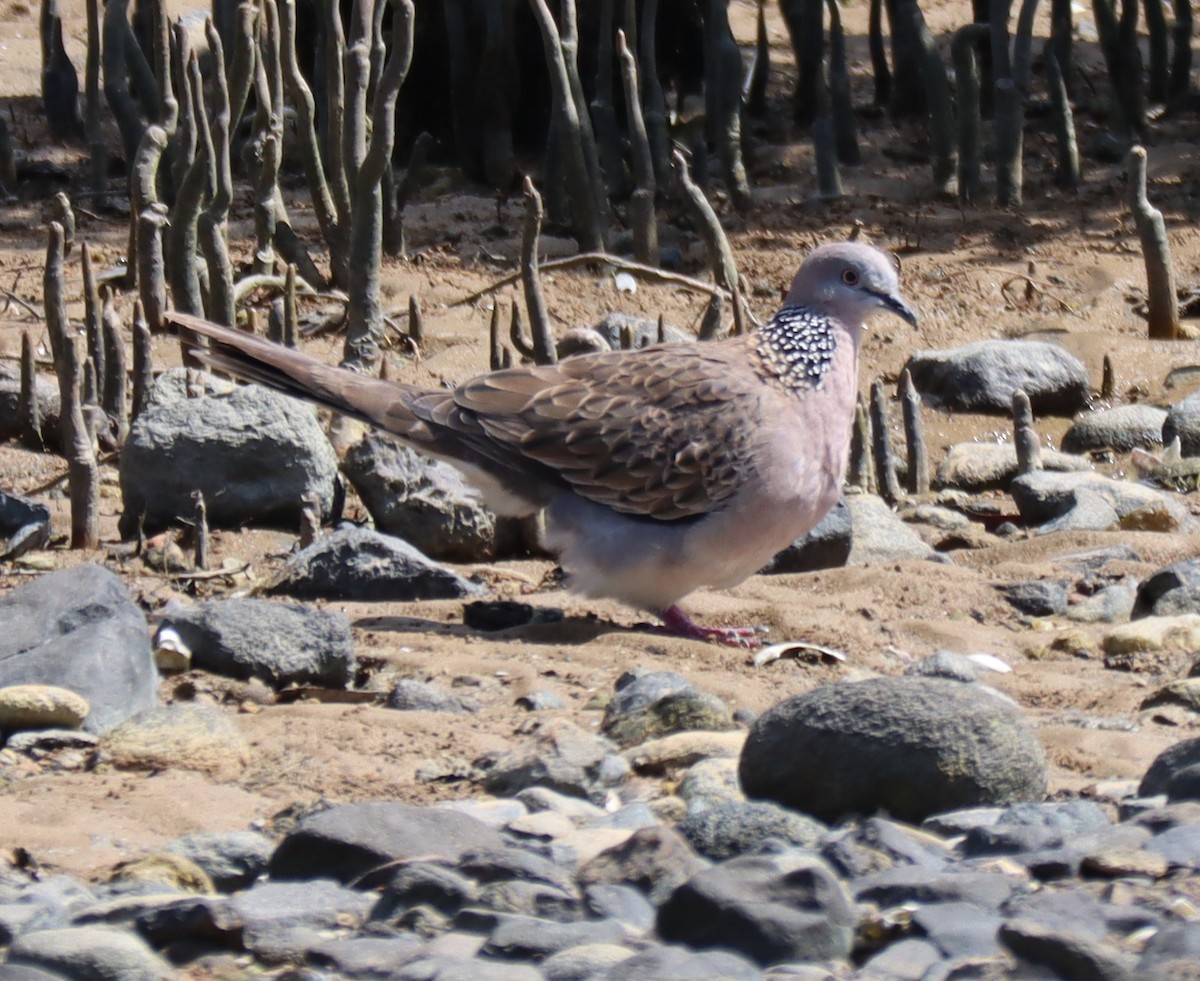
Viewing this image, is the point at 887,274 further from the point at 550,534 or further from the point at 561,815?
the point at 561,815

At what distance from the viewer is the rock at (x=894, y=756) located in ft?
13.1

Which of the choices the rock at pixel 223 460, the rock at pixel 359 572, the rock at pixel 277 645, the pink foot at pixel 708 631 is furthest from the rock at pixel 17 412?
the pink foot at pixel 708 631

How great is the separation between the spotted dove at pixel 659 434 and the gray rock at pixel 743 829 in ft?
6.10

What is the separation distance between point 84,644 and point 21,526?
1.78 metres

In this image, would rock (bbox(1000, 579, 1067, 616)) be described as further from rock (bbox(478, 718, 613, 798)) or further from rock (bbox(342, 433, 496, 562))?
rock (bbox(478, 718, 613, 798))

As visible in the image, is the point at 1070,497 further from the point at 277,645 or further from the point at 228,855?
the point at 228,855

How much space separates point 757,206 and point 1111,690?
18.8ft

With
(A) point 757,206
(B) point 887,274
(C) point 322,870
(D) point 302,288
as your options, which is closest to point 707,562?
(B) point 887,274

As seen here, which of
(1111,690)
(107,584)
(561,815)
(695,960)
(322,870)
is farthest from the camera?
(1111,690)

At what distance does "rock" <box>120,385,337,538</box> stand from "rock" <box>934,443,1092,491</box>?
264 cm

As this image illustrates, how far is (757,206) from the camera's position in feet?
34.3

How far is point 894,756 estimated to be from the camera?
398 centimetres

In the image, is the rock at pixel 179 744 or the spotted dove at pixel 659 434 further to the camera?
the spotted dove at pixel 659 434

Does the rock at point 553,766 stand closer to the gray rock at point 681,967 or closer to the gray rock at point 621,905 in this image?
the gray rock at point 621,905
